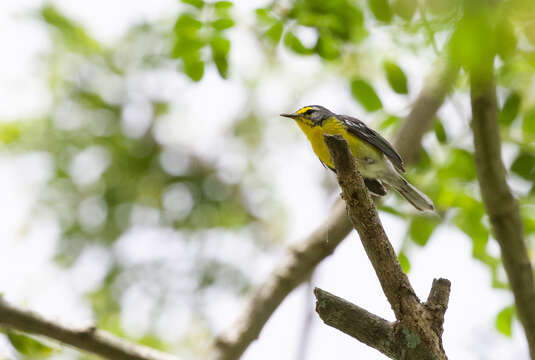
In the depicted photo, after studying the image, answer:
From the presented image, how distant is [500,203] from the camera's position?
3.37m

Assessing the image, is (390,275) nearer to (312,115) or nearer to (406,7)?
(406,7)

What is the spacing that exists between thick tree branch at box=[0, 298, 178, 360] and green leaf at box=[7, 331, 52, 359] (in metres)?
0.04

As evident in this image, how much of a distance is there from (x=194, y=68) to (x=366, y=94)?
1.17m

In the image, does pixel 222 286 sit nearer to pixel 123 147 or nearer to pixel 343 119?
pixel 123 147

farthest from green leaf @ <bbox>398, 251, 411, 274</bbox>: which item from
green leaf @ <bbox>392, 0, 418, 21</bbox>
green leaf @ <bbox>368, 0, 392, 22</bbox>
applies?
green leaf @ <bbox>392, 0, 418, 21</bbox>

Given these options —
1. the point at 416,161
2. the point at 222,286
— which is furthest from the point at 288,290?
the point at 222,286

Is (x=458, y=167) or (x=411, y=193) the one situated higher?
(x=458, y=167)

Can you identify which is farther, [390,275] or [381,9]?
[381,9]

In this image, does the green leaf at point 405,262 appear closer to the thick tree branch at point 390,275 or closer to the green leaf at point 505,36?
the thick tree branch at point 390,275

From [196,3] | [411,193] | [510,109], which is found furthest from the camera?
[411,193]

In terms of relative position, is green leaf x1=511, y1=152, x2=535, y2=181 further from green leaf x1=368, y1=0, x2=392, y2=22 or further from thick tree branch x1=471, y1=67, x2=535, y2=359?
green leaf x1=368, y1=0, x2=392, y2=22

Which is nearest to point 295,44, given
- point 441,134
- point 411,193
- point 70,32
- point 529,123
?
point 441,134

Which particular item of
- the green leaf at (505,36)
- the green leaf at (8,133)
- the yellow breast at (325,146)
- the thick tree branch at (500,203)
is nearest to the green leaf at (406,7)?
the green leaf at (505,36)

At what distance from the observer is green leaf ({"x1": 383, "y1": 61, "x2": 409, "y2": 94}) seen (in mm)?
3646
